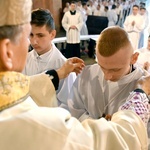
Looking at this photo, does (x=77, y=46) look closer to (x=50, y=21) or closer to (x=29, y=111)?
(x=50, y=21)

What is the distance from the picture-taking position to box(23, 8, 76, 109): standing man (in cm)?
165

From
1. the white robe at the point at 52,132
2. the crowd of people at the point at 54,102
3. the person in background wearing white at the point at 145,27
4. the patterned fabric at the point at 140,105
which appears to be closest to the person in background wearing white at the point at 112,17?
the person in background wearing white at the point at 145,27

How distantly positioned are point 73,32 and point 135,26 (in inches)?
55.2

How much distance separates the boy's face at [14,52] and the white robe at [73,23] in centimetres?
582

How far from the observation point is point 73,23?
6863 mm

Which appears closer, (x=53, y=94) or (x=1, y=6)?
(x=1, y=6)

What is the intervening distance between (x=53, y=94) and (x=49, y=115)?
0.62 meters

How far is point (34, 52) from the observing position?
1859 millimetres

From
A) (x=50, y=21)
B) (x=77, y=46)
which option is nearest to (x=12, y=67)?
(x=50, y=21)

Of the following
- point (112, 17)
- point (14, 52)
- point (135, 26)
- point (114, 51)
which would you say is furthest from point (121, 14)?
point (14, 52)

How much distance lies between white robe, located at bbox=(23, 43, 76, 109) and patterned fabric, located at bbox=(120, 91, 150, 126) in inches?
27.7

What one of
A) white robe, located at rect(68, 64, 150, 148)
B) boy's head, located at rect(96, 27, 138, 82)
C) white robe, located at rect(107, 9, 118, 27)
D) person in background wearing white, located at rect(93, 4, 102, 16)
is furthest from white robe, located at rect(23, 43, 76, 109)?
person in background wearing white, located at rect(93, 4, 102, 16)

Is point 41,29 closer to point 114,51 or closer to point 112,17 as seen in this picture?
point 114,51

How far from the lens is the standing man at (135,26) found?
6.23 metres
